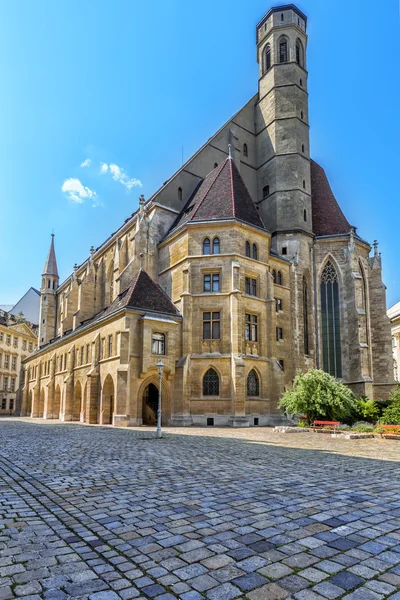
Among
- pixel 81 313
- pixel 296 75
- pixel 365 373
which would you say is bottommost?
pixel 365 373

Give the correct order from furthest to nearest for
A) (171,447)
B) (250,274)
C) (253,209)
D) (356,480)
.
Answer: (253,209) < (250,274) < (171,447) < (356,480)

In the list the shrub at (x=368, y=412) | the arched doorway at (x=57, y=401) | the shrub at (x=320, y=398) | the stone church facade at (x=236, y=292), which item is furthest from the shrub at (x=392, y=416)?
→ the arched doorway at (x=57, y=401)

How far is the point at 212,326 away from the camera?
29.4m

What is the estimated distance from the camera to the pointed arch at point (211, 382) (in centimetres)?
2859

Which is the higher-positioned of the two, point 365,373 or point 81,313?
point 81,313

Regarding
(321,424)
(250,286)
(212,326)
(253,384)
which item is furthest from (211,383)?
(321,424)

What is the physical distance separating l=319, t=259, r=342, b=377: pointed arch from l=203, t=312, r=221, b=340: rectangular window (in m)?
11.3

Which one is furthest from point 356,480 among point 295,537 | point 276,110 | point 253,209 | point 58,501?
point 276,110

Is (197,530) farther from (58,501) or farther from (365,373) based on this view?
(365,373)

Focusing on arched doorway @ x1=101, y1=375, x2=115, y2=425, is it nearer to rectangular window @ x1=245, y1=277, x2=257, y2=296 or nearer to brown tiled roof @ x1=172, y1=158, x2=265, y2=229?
rectangular window @ x1=245, y1=277, x2=257, y2=296

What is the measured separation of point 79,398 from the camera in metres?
35.8

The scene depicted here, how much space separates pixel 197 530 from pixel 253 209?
29.7m

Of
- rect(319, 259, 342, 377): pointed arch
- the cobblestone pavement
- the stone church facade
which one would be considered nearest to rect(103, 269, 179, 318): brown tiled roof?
the stone church facade

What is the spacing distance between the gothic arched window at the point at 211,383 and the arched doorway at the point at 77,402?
11820mm
